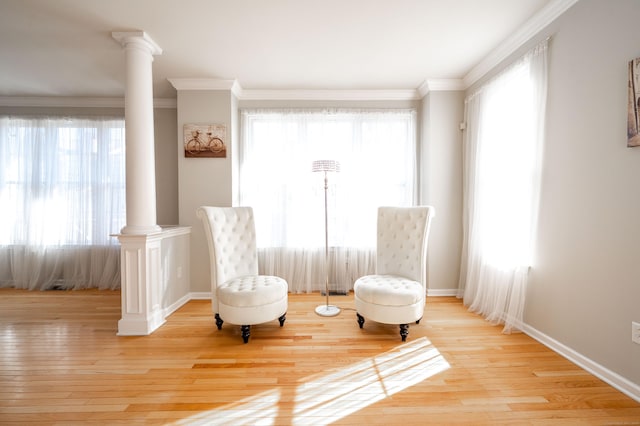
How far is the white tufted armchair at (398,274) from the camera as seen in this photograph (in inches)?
96.2

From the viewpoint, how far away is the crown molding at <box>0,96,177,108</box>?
401 cm

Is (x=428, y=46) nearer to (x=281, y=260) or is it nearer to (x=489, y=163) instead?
(x=489, y=163)

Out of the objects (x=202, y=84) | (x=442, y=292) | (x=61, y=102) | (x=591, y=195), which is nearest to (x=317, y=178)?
(x=202, y=84)

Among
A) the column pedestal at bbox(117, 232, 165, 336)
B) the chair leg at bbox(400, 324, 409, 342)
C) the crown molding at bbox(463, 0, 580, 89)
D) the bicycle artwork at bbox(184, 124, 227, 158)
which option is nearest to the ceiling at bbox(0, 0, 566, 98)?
the crown molding at bbox(463, 0, 580, 89)

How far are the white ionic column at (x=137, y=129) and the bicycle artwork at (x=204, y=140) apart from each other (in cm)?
81

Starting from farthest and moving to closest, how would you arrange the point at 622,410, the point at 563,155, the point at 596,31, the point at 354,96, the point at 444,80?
the point at 354,96
the point at 444,80
the point at 563,155
the point at 596,31
the point at 622,410

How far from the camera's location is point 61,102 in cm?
405

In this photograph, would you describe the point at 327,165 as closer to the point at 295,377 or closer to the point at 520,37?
the point at 295,377

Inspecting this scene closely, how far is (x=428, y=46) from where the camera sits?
9.23ft

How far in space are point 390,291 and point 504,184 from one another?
1.62 metres

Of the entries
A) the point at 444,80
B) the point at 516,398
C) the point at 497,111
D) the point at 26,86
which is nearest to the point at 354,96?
the point at 444,80

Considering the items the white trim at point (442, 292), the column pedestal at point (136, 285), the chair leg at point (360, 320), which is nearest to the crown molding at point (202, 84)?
the column pedestal at point (136, 285)

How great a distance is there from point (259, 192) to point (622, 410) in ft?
12.3

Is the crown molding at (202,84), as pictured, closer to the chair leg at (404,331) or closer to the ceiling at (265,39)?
the ceiling at (265,39)
